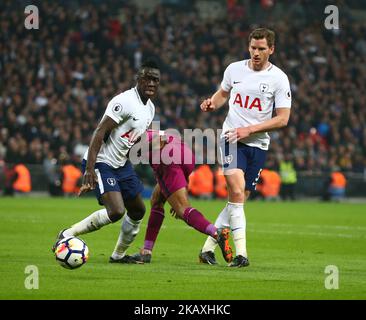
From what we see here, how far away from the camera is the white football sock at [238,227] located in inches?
395

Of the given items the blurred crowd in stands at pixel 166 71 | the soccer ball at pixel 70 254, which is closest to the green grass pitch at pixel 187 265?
the soccer ball at pixel 70 254

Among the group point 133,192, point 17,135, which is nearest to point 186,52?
point 17,135

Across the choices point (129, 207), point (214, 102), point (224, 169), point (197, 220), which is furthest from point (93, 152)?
point (214, 102)

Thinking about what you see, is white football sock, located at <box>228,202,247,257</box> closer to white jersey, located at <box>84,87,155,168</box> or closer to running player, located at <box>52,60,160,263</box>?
running player, located at <box>52,60,160,263</box>

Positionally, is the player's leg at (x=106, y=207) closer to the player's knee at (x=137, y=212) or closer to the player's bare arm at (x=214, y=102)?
the player's knee at (x=137, y=212)

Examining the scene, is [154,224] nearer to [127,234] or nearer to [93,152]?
[127,234]

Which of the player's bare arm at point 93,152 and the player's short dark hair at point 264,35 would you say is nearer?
the player's bare arm at point 93,152

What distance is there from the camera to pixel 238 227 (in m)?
10.1

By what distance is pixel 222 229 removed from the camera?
9797 mm

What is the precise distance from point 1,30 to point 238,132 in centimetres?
1997

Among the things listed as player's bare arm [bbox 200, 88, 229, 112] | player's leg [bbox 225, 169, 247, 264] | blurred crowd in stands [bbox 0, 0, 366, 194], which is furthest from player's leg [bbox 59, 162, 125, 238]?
blurred crowd in stands [bbox 0, 0, 366, 194]

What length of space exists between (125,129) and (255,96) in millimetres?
1474

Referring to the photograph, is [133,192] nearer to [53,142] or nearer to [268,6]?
[53,142]

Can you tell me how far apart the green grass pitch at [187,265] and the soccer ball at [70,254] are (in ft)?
0.34
